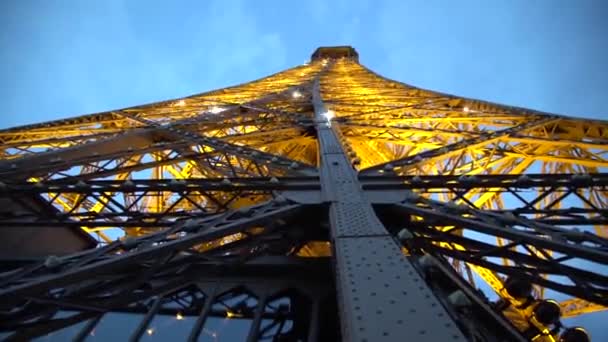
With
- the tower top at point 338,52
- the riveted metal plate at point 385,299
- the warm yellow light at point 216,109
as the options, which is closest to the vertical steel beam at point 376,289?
the riveted metal plate at point 385,299

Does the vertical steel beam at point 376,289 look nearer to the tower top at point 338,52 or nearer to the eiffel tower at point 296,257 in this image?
the eiffel tower at point 296,257

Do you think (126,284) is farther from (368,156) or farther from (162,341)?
(368,156)

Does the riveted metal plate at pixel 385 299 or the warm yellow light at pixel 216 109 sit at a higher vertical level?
the warm yellow light at pixel 216 109

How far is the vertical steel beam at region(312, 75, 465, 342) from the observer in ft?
6.27

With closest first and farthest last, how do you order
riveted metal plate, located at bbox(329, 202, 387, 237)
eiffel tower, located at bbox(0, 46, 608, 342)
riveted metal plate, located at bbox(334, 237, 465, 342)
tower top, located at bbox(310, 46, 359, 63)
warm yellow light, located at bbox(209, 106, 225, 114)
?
riveted metal plate, located at bbox(334, 237, 465, 342), eiffel tower, located at bbox(0, 46, 608, 342), riveted metal plate, located at bbox(329, 202, 387, 237), warm yellow light, located at bbox(209, 106, 225, 114), tower top, located at bbox(310, 46, 359, 63)

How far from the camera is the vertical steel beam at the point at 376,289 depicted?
6.27 feet

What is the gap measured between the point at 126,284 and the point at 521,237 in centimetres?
317

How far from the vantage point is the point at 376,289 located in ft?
7.47

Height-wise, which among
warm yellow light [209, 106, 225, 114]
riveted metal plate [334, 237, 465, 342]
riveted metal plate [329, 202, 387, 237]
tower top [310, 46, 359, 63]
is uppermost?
tower top [310, 46, 359, 63]

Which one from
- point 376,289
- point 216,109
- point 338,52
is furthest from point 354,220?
point 338,52

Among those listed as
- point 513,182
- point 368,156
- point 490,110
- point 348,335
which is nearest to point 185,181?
point 348,335

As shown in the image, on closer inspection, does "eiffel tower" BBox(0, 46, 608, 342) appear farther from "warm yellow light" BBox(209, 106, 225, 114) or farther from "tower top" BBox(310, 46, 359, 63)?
"tower top" BBox(310, 46, 359, 63)

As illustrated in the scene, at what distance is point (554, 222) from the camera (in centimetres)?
390

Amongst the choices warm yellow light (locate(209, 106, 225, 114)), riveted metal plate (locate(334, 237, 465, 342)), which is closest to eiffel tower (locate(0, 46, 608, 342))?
riveted metal plate (locate(334, 237, 465, 342))
